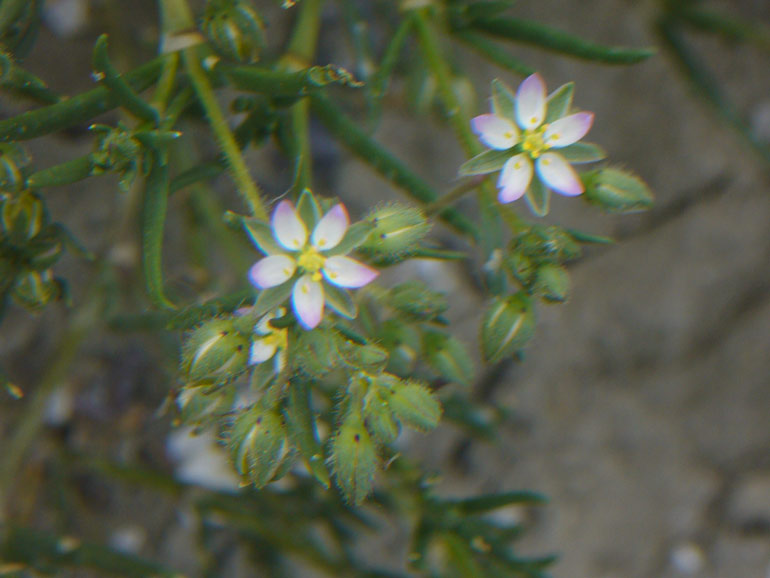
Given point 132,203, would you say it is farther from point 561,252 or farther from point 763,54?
point 763,54

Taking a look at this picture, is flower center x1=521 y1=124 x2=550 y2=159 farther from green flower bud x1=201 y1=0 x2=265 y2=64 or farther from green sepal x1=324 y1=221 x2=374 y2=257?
green flower bud x1=201 y1=0 x2=265 y2=64

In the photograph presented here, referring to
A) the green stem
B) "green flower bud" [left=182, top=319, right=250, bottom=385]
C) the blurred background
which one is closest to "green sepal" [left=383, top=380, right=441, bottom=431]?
"green flower bud" [left=182, top=319, right=250, bottom=385]

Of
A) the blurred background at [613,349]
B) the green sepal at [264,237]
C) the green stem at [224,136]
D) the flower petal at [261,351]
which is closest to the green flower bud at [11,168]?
the green stem at [224,136]

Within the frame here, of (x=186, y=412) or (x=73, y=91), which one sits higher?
(x=73, y=91)

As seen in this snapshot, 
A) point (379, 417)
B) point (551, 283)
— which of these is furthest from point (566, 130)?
point (379, 417)

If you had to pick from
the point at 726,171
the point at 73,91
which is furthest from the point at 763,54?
the point at 73,91

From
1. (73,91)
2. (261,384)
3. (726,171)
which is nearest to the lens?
(261,384)
